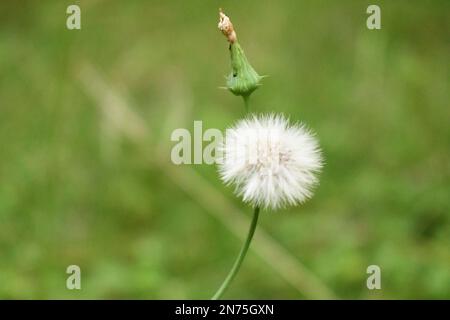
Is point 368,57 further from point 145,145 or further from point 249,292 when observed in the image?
point 249,292

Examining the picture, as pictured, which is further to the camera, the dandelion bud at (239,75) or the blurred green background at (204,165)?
the blurred green background at (204,165)

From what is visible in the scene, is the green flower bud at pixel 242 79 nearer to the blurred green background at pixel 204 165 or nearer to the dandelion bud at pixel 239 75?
the dandelion bud at pixel 239 75

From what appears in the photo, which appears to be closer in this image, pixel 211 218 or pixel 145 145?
pixel 211 218

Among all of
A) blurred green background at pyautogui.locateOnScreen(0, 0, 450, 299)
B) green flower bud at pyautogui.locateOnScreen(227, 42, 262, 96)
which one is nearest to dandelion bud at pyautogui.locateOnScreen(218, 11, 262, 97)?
green flower bud at pyautogui.locateOnScreen(227, 42, 262, 96)

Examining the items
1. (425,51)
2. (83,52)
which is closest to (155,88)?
(83,52)

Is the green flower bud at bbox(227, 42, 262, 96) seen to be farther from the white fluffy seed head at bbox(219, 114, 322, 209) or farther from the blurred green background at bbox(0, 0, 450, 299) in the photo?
the blurred green background at bbox(0, 0, 450, 299)

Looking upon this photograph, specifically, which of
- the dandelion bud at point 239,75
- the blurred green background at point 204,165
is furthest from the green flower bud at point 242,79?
the blurred green background at point 204,165
